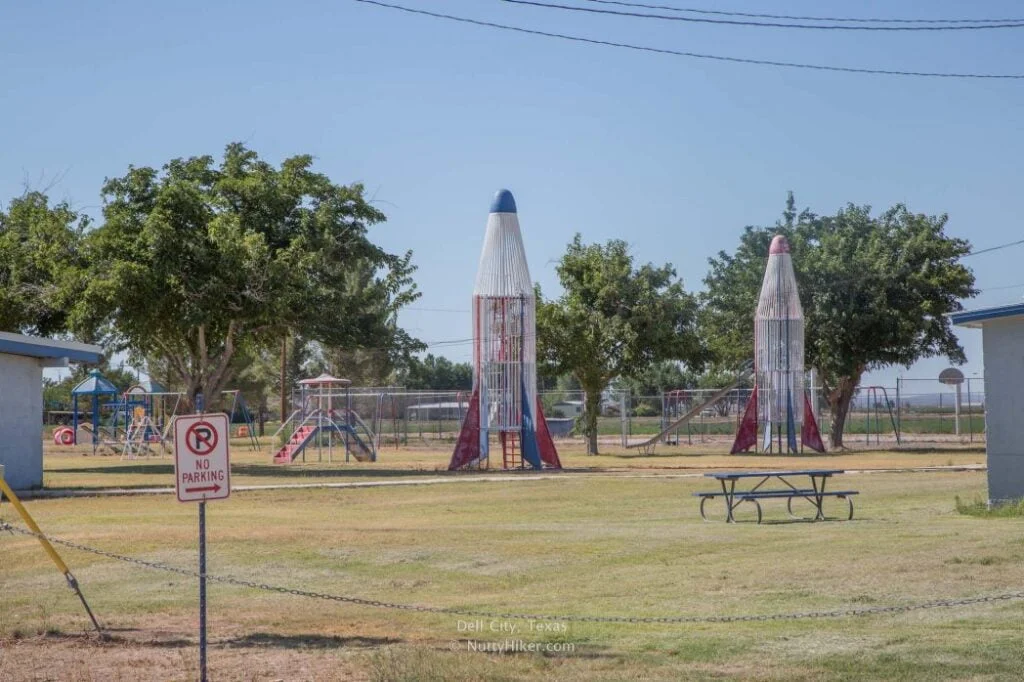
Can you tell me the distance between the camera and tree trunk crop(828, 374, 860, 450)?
5478cm

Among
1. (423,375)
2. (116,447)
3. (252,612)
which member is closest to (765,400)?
(116,447)

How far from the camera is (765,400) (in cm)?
5019

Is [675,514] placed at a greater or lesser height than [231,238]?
lesser

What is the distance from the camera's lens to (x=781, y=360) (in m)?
50.0

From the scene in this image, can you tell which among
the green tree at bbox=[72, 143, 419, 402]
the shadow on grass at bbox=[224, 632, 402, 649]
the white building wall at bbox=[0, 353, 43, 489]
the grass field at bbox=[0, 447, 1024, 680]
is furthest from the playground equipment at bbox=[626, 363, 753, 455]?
the shadow on grass at bbox=[224, 632, 402, 649]

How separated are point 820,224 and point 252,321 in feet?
95.0

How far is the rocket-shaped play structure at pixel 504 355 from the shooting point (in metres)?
41.3

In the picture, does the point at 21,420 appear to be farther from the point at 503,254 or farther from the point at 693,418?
the point at 693,418

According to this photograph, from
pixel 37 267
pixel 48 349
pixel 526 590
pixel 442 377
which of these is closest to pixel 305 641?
pixel 526 590

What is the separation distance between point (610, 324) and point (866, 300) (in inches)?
393

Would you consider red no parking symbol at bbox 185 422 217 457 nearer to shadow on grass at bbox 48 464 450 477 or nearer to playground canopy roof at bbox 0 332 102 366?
playground canopy roof at bbox 0 332 102 366

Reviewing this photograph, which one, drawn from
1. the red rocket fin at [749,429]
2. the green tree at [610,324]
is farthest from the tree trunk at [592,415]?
the red rocket fin at [749,429]

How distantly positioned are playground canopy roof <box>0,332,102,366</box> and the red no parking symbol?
21846mm

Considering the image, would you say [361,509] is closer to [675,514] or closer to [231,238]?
[675,514]
